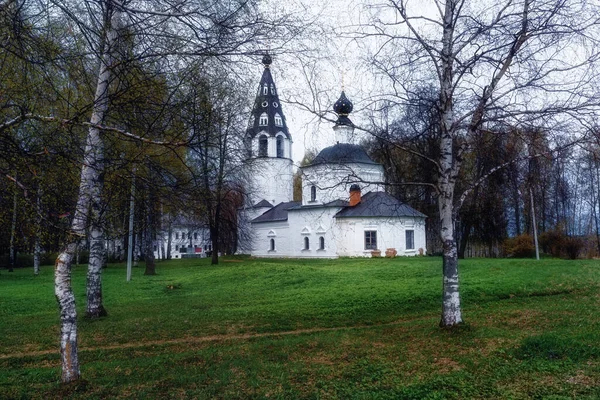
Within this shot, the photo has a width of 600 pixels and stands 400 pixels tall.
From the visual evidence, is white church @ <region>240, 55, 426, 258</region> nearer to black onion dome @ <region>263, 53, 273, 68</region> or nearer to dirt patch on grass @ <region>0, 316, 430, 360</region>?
dirt patch on grass @ <region>0, 316, 430, 360</region>

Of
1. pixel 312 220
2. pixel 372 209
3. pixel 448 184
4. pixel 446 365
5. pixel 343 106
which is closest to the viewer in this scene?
pixel 446 365

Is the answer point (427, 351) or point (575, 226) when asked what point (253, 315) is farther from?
point (575, 226)

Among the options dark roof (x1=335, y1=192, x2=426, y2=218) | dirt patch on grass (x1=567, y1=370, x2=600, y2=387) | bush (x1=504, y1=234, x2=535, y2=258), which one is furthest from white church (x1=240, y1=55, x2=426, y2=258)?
dirt patch on grass (x1=567, y1=370, x2=600, y2=387)

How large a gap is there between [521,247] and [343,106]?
104 ft

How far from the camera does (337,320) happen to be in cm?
1178

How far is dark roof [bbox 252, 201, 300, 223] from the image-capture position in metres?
47.7

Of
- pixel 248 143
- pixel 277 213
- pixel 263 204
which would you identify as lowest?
pixel 277 213

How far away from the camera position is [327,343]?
8992mm

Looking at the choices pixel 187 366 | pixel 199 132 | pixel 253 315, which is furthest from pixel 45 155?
pixel 253 315

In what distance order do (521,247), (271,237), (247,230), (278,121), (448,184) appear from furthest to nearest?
(278,121) → (271,237) → (247,230) → (521,247) → (448,184)

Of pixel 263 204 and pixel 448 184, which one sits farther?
pixel 263 204

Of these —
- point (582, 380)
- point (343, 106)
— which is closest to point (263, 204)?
point (343, 106)

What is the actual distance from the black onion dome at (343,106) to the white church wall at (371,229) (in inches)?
1151

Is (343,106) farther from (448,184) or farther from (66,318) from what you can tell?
(66,318)
